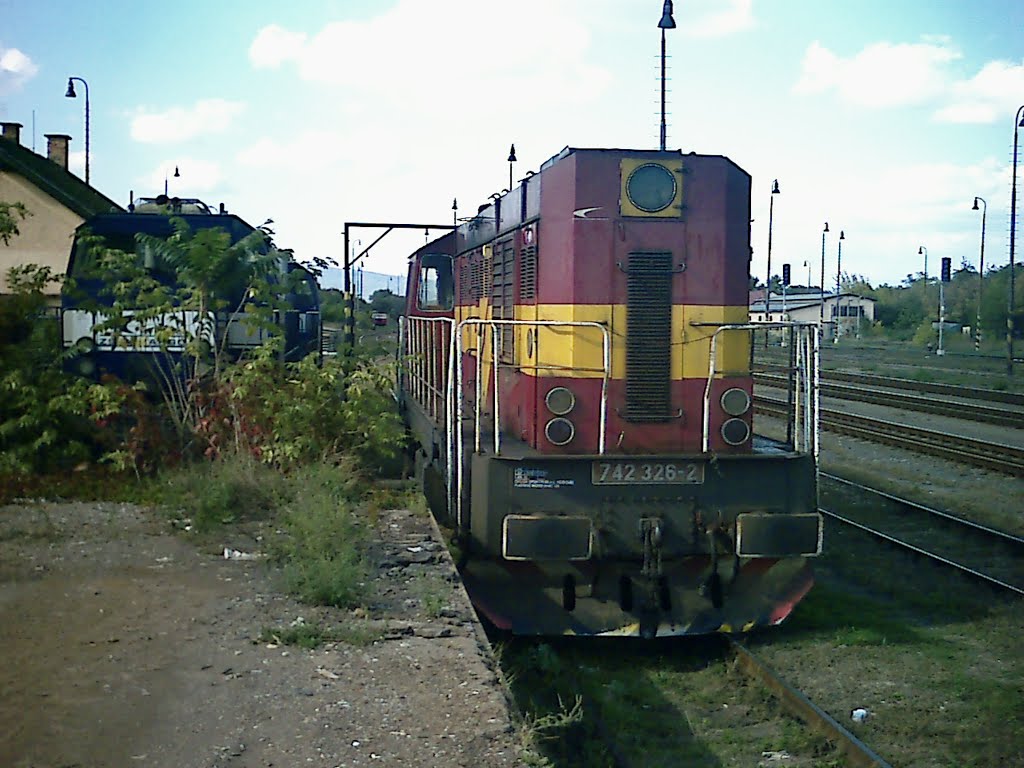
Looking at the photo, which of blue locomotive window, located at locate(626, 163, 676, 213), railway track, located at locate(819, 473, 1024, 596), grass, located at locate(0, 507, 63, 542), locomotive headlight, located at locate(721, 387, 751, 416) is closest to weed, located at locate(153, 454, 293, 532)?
grass, located at locate(0, 507, 63, 542)

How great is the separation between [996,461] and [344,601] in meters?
11.5

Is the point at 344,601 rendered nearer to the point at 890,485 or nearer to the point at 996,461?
the point at 890,485

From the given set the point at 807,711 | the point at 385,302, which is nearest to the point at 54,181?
the point at 385,302

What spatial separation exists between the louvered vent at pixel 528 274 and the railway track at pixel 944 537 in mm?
4517

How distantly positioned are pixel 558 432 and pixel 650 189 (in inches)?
73.5

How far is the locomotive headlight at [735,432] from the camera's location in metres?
7.60

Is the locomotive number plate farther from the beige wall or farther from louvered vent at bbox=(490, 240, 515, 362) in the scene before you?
the beige wall

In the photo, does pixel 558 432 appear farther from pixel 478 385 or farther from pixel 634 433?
pixel 478 385

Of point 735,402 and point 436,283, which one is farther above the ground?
point 436,283

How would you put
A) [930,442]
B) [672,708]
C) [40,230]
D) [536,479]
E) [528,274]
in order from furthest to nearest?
[40,230] → [930,442] → [528,274] → [536,479] → [672,708]

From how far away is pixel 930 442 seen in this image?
17.3 meters

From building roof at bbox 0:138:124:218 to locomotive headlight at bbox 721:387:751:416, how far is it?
19.2 metres

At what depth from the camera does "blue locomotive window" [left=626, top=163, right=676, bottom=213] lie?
7.47 metres

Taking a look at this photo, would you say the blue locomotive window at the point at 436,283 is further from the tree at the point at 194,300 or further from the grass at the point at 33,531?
the grass at the point at 33,531
